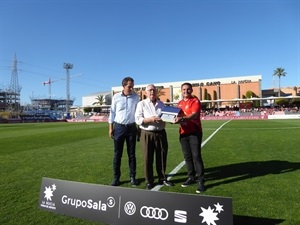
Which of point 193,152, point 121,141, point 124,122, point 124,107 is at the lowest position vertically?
point 193,152

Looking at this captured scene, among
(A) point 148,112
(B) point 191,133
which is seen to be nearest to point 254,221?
(B) point 191,133

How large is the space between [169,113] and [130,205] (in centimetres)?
195

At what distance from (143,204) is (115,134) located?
2.44 metres

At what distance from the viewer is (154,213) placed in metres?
3.32

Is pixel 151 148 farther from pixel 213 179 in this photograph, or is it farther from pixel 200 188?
pixel 213 179

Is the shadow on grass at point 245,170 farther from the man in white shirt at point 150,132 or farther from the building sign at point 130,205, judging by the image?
the building sign at point 130,205

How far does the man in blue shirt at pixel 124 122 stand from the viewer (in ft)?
18.4

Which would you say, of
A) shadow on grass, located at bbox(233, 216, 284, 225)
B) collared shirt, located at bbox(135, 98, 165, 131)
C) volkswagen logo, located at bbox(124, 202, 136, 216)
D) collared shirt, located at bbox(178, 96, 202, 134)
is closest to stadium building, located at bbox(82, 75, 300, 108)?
collared shirt, located at bbox(178, 96, 202, 134)

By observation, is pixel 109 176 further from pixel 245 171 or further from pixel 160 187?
pixel 245 171

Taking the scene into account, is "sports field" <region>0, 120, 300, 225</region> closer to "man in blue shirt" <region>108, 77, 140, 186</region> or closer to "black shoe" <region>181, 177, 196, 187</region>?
"black shoe" <region>181, 177, 196, 187</region>

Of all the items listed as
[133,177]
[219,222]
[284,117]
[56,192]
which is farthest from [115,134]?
[284,117]

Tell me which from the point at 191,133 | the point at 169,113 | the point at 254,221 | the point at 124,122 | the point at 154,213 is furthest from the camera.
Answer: the point at 124,122

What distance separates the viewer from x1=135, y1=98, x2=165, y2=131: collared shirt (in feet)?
17.3

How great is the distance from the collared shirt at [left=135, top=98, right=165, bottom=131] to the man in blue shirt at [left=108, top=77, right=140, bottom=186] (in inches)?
13.3
